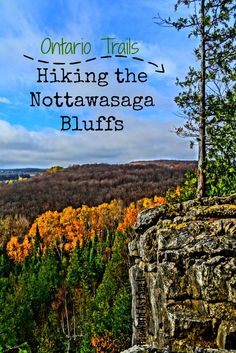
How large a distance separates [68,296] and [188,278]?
61.9m

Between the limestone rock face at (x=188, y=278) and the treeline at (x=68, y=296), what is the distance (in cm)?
665

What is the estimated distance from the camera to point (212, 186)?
21.6 meters

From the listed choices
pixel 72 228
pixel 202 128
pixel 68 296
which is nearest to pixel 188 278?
pixel 202 128

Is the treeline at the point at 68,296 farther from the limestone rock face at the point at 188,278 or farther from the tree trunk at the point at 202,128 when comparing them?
the tree trunk at the point at 202,128

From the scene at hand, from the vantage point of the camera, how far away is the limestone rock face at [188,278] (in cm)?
1288

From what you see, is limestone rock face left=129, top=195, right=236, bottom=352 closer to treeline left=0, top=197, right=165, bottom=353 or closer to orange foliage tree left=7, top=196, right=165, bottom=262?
treeline left=0, top=197, right=165, bottom=353

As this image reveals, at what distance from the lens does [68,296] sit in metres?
72.9

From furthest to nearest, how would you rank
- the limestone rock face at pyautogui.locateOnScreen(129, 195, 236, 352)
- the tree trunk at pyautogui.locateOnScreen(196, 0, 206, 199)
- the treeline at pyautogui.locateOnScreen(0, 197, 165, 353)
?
the treeline at pyautogui.locateOnScreen(0, 197, 165, 353)
the tree trunk at pyautogui.locateOnScreen(196, 0, 206, 199)
the limestone rock face at pyautogui.locateOnScreen(129, 195, 236, 352)

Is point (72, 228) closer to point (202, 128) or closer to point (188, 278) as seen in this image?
point (202, 128)

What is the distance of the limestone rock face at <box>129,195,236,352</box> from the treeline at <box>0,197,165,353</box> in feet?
21.8

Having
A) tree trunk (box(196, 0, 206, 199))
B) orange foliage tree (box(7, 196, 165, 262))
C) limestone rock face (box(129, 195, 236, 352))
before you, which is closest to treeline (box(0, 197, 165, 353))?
orange foliage tree (box(7, 196, 165, 262))

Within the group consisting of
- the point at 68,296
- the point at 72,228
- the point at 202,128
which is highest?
the point at 202,128

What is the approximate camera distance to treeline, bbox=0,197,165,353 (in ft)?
137

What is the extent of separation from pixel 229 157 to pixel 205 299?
895 cm
